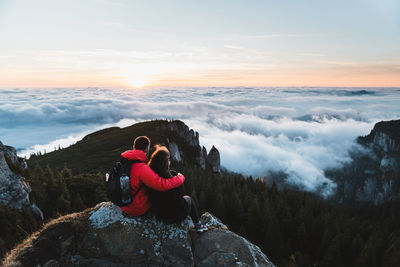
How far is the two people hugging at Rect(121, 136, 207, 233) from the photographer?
29.4 feet

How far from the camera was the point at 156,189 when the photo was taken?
9008mm

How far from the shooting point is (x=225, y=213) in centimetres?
5394

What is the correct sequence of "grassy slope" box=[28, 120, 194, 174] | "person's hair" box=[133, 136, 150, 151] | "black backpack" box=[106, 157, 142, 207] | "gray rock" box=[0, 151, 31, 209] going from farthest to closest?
"grassy slope" box=[28, 120, 194, 174] → "gray rock" box=[0, 151, 31, 209] → "person's hair" box=[133, 136, 150, 151] → "black backpack" box=[106, 157, 142, 207]

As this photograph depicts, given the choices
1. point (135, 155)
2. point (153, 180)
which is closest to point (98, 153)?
point (135, 155)

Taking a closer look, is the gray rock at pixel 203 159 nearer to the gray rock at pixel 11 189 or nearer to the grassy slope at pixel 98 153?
the grassy slope at pixel 98 153

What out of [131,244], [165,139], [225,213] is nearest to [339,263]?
[225,213]

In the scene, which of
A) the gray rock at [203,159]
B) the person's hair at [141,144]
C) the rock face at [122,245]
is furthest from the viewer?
the gray rock at [203,159]

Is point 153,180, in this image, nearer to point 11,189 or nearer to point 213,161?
point 11,189

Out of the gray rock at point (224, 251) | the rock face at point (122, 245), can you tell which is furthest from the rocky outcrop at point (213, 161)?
the rock face at point (122, 245)

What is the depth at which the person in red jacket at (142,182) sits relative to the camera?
8906mm

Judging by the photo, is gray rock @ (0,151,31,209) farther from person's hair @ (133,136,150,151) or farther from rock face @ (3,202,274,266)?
person's hair @ (133,136,150,151)

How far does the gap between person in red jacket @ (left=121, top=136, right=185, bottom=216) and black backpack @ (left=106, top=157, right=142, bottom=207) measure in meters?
0.17

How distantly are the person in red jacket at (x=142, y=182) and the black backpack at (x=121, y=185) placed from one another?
0.17 metres

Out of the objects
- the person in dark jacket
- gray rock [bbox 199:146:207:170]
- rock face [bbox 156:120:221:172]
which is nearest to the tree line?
the person in dark jacket
